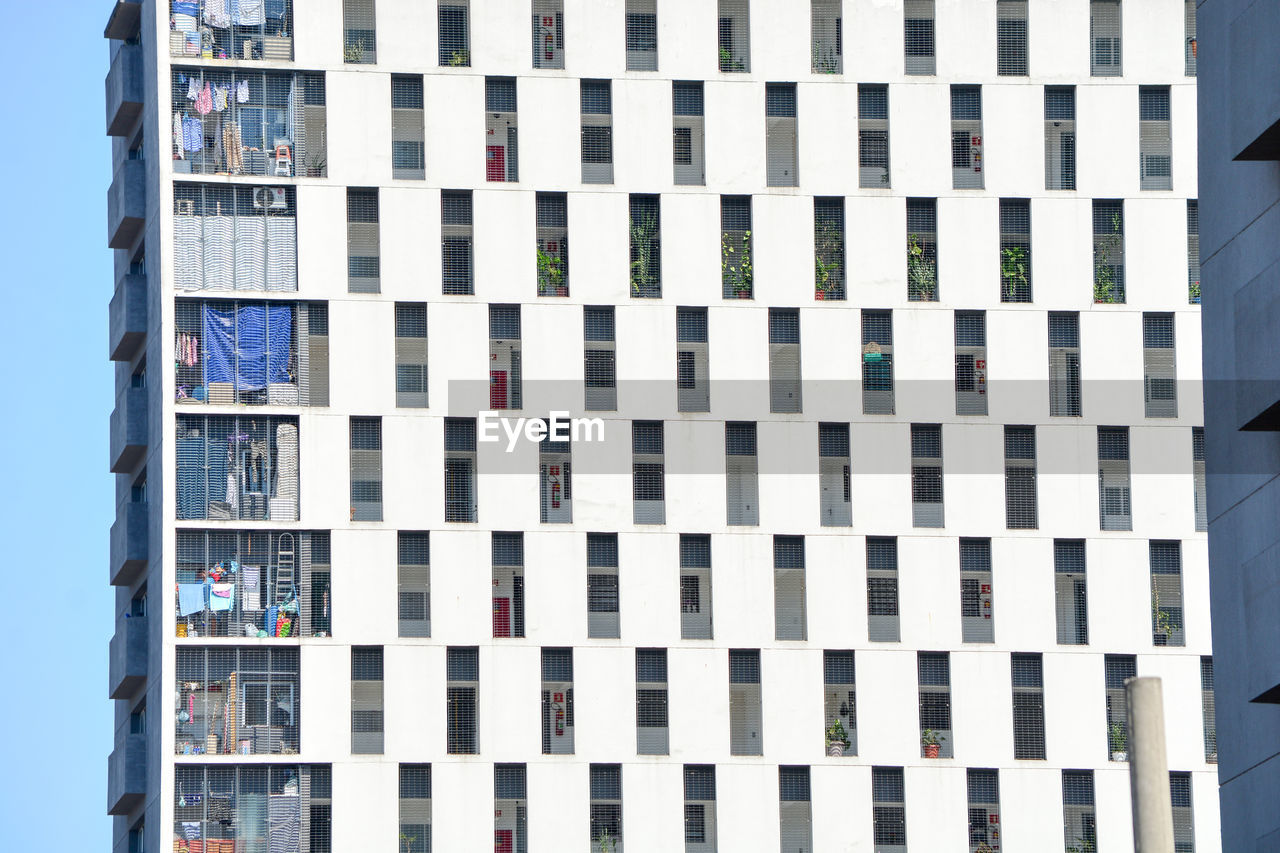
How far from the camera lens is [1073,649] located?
199 feet

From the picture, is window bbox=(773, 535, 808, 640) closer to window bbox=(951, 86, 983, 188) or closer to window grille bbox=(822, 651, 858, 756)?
window grille bbox=(822, 651, 858, 756)

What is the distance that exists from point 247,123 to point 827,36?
53.6 ft

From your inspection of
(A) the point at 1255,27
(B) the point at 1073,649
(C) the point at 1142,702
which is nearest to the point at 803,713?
(B) the point at 1073,649

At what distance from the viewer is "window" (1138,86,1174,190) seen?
6353 cm

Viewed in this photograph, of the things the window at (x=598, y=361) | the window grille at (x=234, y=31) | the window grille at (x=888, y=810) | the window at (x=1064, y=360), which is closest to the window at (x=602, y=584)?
the window at (x=598, y=361)

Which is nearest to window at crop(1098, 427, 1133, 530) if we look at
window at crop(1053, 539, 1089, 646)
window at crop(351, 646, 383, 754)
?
window at crop(1053, 539, 1089, 646)

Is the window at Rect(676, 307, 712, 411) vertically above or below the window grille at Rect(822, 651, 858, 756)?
above

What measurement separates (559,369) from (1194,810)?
20601mm

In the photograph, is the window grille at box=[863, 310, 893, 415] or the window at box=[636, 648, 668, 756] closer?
the window at box=[636, 648, 668, 756]

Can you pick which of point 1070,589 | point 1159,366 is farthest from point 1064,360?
point 1070,589

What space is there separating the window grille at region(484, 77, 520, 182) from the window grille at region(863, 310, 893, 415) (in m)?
10.7

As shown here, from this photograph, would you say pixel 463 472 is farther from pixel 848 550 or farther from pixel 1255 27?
pixel 1255 27

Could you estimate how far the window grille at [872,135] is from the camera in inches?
2490

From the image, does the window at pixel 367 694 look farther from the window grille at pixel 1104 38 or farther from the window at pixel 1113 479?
the window grille at pixel 1104 38
